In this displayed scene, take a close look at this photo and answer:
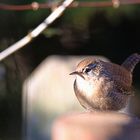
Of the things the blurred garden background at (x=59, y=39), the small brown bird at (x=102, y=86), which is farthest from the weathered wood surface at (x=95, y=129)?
the blurred garden background at (x=59, y=39)

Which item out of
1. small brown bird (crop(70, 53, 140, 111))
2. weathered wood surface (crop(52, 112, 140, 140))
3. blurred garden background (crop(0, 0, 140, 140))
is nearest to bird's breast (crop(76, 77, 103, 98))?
small brown bird (crop(70, 53, 140, 111))

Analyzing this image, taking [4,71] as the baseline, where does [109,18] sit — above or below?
above

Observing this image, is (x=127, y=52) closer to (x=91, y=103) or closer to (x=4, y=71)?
(x=4, y=71)

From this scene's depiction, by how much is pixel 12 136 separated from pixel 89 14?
154 cm

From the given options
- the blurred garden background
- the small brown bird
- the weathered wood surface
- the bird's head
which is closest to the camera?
the weathered wood surface

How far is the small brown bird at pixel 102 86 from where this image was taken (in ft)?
9.96

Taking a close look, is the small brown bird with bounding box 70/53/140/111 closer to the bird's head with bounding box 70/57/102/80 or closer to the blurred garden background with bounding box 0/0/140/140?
the bird's head with bounding box 70/57/102/80

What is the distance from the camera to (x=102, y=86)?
3160 millimetres

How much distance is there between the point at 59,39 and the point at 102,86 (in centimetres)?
330

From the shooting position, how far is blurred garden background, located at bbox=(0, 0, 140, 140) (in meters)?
5.62

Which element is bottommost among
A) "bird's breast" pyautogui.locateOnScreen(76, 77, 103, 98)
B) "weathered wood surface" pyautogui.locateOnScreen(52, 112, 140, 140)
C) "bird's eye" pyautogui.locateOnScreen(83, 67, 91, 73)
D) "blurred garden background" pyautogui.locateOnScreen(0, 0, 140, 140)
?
"weathered wood surface" pyautogui.locateOnScreen(52, 112, 140, 140)

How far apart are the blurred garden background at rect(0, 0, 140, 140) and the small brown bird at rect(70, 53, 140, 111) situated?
71.5 inches

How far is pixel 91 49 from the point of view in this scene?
6.48 metres

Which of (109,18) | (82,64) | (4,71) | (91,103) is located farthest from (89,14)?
(91,103)
